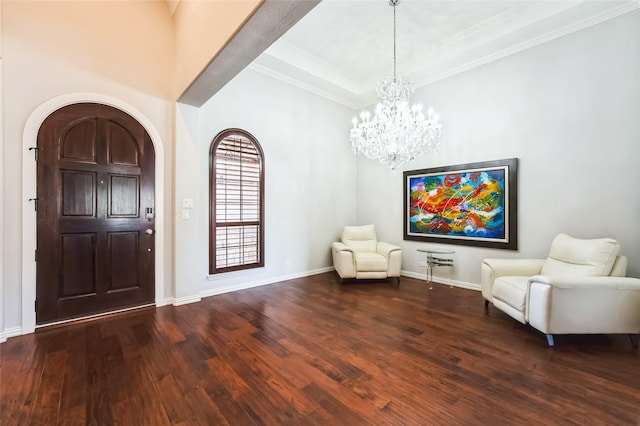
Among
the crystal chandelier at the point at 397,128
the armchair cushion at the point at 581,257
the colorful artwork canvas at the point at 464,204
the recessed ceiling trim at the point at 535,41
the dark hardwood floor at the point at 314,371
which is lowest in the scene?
the dark hardwood floor at the point at 314,371

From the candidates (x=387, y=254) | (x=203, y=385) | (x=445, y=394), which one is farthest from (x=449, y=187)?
(x=203, y=385)

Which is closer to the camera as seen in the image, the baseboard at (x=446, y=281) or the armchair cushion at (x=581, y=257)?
the armchair cushion at (x=581, y=257)

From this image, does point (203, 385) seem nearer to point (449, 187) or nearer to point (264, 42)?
point (264, 42)

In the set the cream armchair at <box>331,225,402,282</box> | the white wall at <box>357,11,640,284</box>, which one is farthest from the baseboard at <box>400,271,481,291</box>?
the cream armchair at <box>331,225,402,282</box>

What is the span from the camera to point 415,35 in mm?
3922

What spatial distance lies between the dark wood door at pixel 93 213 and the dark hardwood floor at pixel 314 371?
34 cm

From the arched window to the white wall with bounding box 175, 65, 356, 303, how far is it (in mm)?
105

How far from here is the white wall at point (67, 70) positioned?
264cm

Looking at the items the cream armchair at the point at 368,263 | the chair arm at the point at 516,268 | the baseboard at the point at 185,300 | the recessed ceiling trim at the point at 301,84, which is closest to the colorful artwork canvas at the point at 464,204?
the chair arm at the point at 516,268

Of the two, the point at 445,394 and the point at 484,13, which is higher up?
the point at 484,13

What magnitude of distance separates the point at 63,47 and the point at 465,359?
5.02 meters

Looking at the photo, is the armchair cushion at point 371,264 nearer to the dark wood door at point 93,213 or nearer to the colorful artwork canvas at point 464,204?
the colorful artwork canvas at point 464,204

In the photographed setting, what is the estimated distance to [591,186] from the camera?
3305mm

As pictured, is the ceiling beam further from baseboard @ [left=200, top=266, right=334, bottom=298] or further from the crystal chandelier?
baseboard @ [left=200, top=266, right=334, bottom=298]
